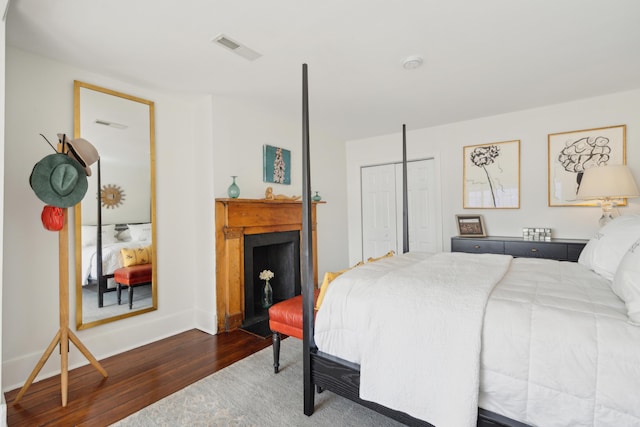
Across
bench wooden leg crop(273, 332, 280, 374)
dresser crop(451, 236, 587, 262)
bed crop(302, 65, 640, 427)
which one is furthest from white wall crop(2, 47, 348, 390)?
dresser crop(451, 236, 587, 262)

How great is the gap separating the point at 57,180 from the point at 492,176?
4347 millimetres

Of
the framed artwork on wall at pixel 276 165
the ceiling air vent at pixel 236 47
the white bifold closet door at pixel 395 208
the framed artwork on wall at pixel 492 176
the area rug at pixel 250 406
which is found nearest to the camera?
the area rug at pixel 250 406

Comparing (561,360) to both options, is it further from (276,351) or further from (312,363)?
(276,351)

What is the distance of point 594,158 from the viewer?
3311 millimetres

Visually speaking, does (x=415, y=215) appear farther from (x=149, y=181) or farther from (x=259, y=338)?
(x=149, y=181)

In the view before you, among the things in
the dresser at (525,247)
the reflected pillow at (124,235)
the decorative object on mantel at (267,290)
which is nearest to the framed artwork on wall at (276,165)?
the decorative object on mantel at (267,290)

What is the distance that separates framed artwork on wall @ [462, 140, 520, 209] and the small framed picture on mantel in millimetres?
184

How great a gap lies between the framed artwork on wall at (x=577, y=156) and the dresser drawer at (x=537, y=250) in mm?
617

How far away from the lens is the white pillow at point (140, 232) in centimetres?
274

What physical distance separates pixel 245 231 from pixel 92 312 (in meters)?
1.45

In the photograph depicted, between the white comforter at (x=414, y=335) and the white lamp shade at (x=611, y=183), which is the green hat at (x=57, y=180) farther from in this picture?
the white lamp shade at (x=611, y=183)

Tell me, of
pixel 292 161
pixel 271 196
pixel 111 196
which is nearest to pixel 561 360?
pixel 271 196

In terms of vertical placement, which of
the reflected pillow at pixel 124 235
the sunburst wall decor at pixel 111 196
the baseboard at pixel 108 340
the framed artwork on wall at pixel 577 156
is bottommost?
the baseboard at pixel 108 340

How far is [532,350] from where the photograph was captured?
1.14 meters
